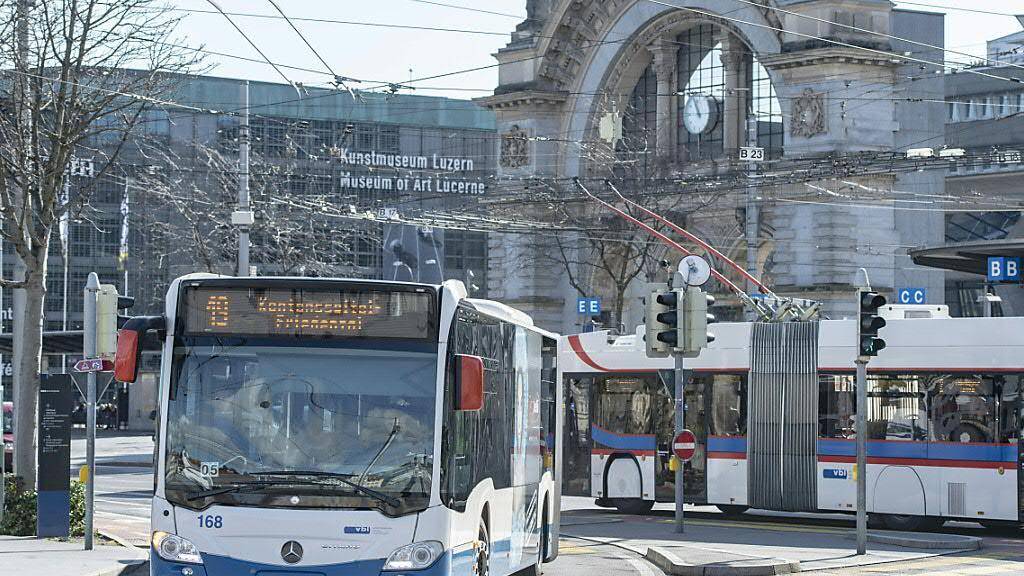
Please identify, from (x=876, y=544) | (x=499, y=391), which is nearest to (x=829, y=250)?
(x=876, y=544)

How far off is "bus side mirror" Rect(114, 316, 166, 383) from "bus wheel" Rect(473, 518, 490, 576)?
2.75 metres

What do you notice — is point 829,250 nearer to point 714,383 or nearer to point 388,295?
point 714,383

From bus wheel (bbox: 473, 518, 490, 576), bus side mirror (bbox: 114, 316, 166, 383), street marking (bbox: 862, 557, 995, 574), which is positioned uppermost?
bus side mirror (bbox: 114, 316, 166, 383)

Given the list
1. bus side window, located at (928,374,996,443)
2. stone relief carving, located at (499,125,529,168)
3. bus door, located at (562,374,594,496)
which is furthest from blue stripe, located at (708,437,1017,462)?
stone relief carving, located at (499,125,529,168)

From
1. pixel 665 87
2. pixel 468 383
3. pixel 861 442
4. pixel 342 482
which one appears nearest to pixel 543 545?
pixel 861 442

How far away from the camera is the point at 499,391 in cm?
1363

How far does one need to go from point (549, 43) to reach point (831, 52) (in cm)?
1404

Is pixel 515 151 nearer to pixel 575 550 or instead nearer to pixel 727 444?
pixel 727 444

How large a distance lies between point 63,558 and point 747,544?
8.05 meters

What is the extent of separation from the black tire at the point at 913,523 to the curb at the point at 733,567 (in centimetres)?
624

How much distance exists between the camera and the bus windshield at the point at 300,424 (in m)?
11.0

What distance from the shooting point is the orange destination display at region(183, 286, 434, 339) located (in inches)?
448

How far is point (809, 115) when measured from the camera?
52.8 meters

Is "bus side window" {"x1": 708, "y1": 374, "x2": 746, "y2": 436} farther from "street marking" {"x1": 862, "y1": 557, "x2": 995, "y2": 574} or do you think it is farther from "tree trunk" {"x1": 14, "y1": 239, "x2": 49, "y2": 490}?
"tree trunk" {"x1": 14, "y1": 239, "x2": 49, "y2": 490}
